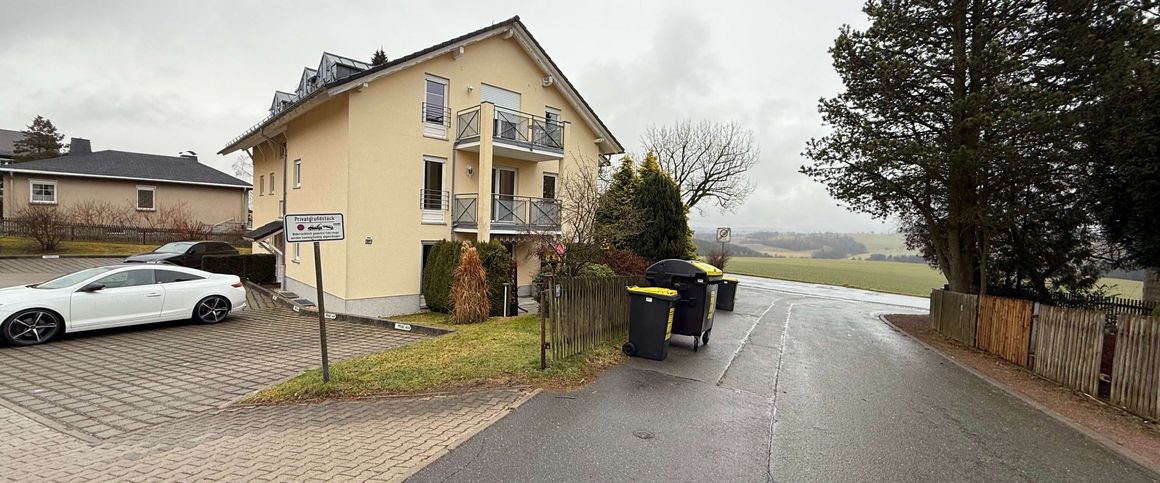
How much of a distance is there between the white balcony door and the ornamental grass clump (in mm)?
4392

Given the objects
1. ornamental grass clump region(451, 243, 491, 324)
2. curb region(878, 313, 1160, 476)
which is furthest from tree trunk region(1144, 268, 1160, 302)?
ornamental grass clump region(451, 243, 491, 324)

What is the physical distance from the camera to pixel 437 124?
14.3 metres

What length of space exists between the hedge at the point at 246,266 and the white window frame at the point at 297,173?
413cm

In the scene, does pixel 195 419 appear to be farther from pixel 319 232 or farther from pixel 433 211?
pixel 433 211

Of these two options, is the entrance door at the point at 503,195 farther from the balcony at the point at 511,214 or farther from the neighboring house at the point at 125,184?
the neighboring house at the point at 125,184

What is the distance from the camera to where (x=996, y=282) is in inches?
620

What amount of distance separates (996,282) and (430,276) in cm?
1763

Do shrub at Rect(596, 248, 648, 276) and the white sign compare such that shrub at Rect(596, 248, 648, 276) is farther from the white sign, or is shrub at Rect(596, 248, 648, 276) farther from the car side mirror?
the car side mirror

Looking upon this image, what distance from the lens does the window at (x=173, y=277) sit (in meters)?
10.1

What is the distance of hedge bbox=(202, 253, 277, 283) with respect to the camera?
17.2 m

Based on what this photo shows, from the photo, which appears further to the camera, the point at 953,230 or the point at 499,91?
the point at 499,91

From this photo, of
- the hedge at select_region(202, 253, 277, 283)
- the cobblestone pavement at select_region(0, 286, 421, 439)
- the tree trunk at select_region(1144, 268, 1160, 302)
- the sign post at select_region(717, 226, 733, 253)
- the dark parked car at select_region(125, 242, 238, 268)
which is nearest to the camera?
the cobblestone pavement at select_region(0, 286, 421, 439)

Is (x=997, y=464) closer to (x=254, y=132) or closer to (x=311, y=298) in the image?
(x=311, y=298)

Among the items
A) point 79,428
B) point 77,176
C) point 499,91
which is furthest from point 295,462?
point 77,176
